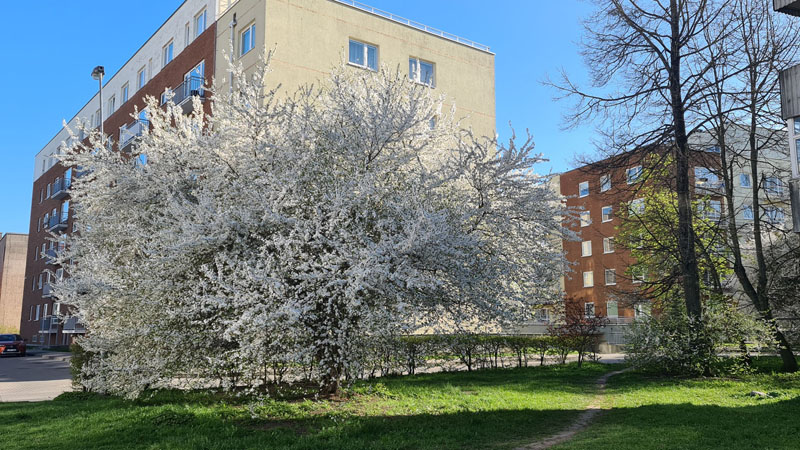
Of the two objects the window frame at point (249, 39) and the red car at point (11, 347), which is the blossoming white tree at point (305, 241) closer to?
the window frame at point (249, 39)

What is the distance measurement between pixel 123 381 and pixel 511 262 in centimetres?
706

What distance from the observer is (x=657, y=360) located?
1569cm

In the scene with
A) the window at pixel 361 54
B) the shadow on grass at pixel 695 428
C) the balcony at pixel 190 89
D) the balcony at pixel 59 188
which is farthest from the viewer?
the balcony at pixel 59 188

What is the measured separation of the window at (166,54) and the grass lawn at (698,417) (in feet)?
86.7

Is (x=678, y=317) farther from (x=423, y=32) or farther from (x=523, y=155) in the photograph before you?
(x=423, y=32)

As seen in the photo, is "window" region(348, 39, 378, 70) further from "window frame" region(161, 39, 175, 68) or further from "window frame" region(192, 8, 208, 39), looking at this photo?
"window frame" region(161, 39, 175, 68)

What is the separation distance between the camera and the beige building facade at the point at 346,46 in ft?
70.7

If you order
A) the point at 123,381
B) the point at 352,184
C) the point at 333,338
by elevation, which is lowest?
the point at 123,381

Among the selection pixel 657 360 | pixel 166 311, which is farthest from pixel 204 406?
pixel 657 360

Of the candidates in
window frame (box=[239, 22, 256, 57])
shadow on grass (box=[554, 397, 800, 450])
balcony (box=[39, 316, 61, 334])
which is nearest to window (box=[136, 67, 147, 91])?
window frame (box=[239, 22, 256, 57])

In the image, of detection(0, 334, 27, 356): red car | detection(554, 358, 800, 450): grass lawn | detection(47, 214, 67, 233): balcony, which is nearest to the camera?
detection(554, 358, 800, 450): grass lawn

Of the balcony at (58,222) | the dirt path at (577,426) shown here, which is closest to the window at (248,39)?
the dirt path at (577,426)

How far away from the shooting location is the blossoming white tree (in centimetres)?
829

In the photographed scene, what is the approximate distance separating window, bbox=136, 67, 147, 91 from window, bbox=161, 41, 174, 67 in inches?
102
